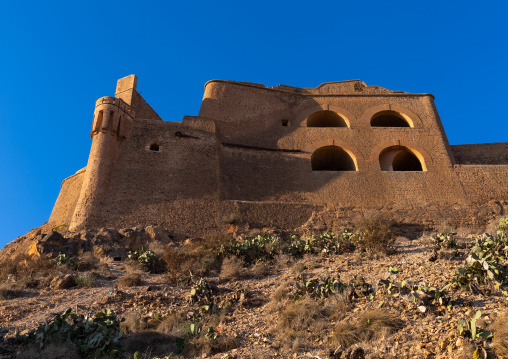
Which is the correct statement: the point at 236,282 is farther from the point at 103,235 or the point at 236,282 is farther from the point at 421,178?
the point at 421,178

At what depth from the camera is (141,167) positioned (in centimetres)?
1338

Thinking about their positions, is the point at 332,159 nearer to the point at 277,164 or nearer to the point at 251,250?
the point at 277,164

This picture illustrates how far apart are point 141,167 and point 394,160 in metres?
9.75

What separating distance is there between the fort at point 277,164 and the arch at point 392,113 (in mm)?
53

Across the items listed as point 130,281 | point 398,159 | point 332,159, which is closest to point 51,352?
point 130,281

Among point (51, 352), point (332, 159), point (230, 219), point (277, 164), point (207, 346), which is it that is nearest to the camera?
point (51, 352)

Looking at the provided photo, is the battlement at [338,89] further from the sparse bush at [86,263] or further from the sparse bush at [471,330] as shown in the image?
the sparse bush at [471,330]

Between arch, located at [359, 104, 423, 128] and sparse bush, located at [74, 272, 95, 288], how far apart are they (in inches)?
482

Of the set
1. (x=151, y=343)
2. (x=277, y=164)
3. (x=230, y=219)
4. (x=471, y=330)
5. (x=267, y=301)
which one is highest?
(x=277, y=164)

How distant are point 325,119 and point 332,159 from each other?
2.28 m

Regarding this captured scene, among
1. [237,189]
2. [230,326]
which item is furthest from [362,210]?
[230,326]

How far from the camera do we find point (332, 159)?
16875mm

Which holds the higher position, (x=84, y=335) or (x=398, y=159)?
(x=398, y=159)

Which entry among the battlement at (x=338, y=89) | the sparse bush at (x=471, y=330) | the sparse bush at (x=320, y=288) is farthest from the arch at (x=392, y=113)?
the sparse bush at (x=471, y=330)
